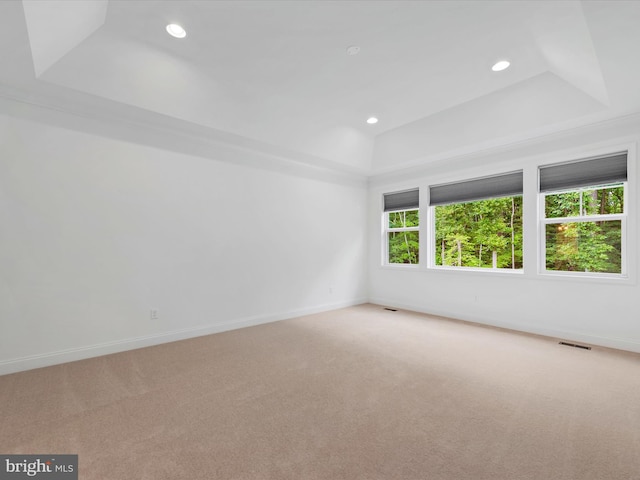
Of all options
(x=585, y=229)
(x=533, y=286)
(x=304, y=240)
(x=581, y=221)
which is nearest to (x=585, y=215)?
(x=581, y=221)

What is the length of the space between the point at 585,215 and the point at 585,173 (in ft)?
1.77

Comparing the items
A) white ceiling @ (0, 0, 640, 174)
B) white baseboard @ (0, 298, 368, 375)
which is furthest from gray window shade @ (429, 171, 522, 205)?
white baseboard @ (0, 298, 368, 375)

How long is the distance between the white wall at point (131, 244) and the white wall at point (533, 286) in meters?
2.12

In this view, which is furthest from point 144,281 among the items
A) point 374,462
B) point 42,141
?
point 374,462

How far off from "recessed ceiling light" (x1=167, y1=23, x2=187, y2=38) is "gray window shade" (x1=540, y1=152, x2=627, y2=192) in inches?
183

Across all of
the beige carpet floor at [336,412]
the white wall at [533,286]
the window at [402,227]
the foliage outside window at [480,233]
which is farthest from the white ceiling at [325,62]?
the beige carpet floor at [336,412]

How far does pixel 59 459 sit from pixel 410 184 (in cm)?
556

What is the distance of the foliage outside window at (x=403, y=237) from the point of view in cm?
577

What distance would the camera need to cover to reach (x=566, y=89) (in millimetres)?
3309

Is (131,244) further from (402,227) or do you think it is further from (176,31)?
(402,227)

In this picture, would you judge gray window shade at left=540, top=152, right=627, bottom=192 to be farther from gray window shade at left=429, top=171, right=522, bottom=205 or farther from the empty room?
gray window shade at left=429, top=171, right=522, bottom=205

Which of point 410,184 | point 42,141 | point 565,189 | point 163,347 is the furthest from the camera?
point 410,184

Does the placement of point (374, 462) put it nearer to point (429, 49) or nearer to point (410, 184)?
point (429, 49)

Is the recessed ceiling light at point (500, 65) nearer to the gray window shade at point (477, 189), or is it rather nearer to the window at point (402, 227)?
the gray window shade at point (477, 189)
